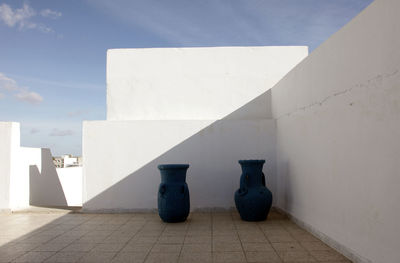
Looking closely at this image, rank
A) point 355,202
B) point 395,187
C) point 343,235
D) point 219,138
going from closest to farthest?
point 395,187, point 355,202, point 343,235, point 219,138

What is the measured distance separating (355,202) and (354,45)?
1.60 meters

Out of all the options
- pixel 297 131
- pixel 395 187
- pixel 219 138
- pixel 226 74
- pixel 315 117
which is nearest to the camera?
pixel 395 187

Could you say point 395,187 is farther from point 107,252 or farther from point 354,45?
point 107,252

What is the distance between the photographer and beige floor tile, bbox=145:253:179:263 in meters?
3.73

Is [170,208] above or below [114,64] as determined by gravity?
below

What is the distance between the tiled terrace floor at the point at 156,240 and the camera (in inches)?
151

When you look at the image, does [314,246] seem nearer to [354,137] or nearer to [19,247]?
[354,137]

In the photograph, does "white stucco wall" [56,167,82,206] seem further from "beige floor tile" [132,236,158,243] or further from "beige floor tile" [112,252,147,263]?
"beige floor tile" [112,252,147,263]

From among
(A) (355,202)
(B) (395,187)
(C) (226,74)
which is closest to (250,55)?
(C) (226,74)

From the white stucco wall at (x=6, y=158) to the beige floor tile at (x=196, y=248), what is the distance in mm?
4602

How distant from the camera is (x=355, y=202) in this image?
3512 millimetres

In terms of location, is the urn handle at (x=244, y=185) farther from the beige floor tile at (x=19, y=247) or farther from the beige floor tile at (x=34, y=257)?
the beige floor tile at (x=19, y=247)


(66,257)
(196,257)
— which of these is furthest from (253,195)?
(66,257)

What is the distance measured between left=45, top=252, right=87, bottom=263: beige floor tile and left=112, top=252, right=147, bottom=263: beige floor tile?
0.44 meters
